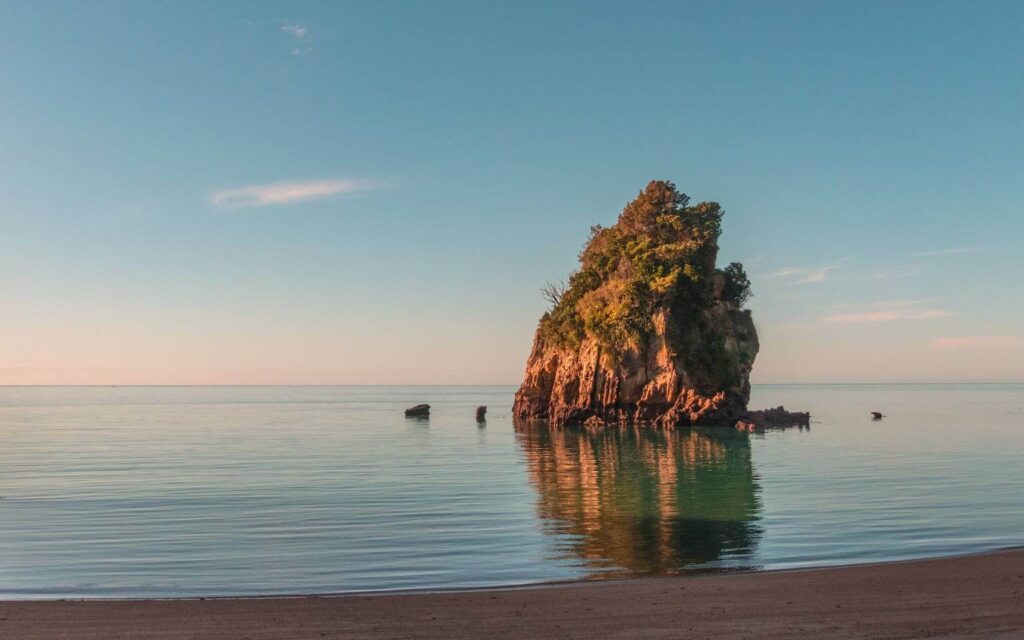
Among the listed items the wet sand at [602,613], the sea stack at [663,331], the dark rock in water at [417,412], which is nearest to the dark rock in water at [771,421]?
the sea stack at [663,331]

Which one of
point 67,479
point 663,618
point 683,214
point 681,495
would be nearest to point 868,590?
point 663,618

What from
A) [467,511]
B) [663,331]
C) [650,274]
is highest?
[650,274]

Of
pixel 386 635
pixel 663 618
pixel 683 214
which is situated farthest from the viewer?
pixel 683 214

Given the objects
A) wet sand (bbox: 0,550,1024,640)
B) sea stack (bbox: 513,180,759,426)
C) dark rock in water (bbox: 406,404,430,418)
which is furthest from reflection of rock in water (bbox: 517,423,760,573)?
dark rock in water (bbox: 406,404,430,418)

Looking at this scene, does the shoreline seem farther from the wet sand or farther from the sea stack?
the sea stack

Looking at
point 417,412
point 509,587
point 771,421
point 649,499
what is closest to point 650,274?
point 771,421

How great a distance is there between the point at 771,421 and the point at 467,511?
53.1m

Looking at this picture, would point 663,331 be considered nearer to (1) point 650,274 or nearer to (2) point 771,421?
(1) point 650,274

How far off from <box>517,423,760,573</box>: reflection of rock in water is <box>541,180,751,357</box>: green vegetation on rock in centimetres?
1721

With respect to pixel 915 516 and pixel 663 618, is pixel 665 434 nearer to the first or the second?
pixel 915 516

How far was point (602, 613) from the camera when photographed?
38.3 feet

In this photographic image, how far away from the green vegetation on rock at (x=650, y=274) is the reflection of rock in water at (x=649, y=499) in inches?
677

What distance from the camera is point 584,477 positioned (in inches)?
1423

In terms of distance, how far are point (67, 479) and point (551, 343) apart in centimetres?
5214
